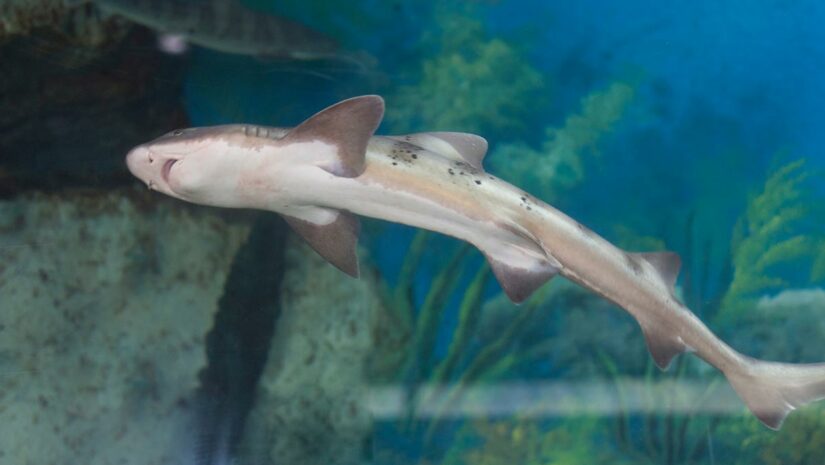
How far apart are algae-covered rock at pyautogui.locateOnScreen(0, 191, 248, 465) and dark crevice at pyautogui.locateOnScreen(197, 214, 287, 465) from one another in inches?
1.6

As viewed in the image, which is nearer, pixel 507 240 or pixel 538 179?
pixel 507 240

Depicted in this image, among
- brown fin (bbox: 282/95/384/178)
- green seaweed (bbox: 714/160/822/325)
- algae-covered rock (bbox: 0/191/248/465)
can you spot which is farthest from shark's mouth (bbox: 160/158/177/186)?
green seaweed (bbox: 714/160/822/325)

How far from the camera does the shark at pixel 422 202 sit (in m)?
1.36

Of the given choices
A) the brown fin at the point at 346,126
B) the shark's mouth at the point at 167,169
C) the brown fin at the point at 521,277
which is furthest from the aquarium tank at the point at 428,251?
the shark's mouth at the point at 167,169

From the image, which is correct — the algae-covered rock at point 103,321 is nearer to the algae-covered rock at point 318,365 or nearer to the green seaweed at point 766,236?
the algae-covered rock at point 318,365

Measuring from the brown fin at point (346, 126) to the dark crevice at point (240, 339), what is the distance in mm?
991

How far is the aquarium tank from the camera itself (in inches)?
81.1

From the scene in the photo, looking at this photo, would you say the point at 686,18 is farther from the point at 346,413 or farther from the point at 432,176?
the point at 346,413

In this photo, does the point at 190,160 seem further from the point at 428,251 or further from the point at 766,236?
the point at 766,236

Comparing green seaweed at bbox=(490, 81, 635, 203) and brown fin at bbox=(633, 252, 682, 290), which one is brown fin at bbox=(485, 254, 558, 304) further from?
green seaweed at bbox=(490, 81, 635, 203)

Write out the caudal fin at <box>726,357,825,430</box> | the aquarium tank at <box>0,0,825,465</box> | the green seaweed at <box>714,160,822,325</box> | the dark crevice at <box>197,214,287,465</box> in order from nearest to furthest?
the caudal fin at <box>726,357,825,430</box>
the aquarium tank at <box>0,0,825,465</box>
the dark crevice at <box>197,214,287,465</box>
the green seaweed at <box>714,160,822,325</box>

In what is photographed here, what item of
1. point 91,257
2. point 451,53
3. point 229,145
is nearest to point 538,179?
point 451,53

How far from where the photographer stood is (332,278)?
2389 mm

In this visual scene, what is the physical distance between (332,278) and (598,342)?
1.03 m
